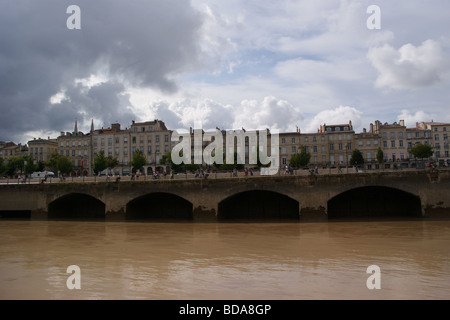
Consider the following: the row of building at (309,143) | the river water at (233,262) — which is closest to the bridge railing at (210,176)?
the river water at (233,262)

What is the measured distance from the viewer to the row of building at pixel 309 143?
70688 mm

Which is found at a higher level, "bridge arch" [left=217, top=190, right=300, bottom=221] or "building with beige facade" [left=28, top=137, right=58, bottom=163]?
"building with beige facade" [left=28, top=137, right=58, bottom=163]

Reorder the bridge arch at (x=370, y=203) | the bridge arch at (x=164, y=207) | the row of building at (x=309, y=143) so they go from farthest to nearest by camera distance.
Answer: the row of building at (x=309, y=143) < the bridge arch at (x=164, y=207) < the bridge arch at (x=370, y=203)

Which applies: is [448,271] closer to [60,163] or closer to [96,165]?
[96,165]

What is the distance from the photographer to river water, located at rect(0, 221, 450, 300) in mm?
9641

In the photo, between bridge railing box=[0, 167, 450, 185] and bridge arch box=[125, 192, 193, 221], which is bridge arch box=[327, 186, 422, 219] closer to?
bridge railing box=[0, 167, 450, 185]

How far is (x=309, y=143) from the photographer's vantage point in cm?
7188

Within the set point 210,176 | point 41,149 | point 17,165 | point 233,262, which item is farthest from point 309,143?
point 41,149

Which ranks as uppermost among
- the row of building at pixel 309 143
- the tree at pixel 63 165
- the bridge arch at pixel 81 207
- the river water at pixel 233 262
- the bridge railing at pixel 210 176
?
the row of building at pixel 309 143

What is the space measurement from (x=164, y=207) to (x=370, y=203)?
18.6m

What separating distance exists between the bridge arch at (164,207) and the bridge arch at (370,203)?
13011 mm

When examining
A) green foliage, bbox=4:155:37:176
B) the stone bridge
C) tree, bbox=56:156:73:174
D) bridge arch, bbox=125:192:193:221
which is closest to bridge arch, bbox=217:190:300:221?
the stone bridge

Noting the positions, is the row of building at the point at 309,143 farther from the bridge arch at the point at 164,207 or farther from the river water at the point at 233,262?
the river water at the point at 233,262

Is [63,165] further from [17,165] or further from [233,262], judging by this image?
[233,262]
